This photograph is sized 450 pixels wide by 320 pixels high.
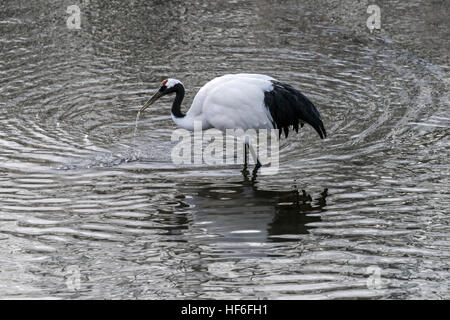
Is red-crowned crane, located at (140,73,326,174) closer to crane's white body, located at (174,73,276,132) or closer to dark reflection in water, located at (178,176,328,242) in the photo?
crane's white body, located at (174,73,276,132)

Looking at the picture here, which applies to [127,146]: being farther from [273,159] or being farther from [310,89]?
[310,89]

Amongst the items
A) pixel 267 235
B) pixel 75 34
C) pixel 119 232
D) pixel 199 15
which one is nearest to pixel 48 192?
pixel 119 232

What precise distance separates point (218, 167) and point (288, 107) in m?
1.11

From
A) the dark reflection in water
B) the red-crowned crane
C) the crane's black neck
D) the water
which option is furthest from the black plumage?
the crane's black neck

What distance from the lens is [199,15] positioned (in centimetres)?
1630

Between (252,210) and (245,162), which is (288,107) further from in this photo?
(252,210)

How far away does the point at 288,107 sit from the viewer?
10.3m

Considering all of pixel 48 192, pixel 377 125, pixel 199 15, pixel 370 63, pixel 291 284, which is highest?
pixel 199 15

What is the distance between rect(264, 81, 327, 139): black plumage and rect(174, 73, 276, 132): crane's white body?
72 millimetres

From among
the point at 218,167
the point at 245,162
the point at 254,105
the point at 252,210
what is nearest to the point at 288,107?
the point at 254,105

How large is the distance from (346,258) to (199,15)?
9.07 metres

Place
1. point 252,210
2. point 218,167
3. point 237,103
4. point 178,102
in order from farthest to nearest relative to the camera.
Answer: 1. point 178,102
2. point 218,167
3. point 237,103
4. point 252,210

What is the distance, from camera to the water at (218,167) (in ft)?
26.0

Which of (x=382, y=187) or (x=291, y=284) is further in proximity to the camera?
(x=382, y=187)
